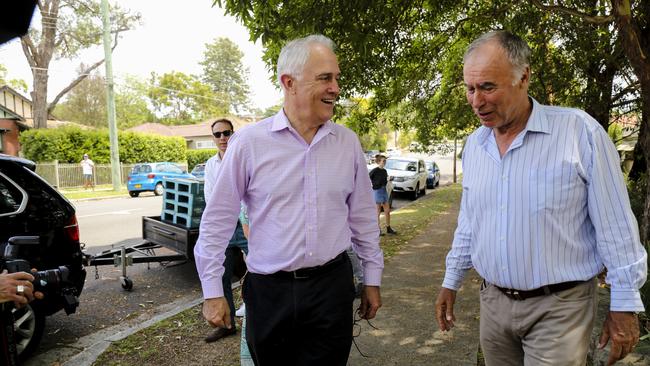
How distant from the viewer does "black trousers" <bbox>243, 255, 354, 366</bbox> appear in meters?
2.23

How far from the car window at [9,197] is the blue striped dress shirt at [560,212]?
12.6ft

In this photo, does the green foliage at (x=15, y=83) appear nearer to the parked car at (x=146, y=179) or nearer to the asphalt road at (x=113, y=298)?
the parked car at (x=146, y=179)

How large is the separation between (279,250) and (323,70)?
0.89 metres

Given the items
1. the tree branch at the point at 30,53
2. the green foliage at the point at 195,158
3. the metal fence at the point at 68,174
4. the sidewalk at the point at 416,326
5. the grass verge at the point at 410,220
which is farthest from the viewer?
the green foliage at the point at 195,158

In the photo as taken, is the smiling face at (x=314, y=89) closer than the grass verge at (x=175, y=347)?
Yes

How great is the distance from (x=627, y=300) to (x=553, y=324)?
300 millimetres

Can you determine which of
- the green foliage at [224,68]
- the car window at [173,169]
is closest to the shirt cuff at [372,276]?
the car window at [173,169]

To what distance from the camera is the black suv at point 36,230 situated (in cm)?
392

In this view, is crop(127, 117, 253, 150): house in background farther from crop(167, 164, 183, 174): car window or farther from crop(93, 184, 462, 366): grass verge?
crop(93, 184, 462, 366): grass verge

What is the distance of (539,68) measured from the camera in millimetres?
8109

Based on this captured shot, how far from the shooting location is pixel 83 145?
25.9m

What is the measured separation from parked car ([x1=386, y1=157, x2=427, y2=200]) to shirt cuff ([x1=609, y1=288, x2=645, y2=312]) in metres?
17.6

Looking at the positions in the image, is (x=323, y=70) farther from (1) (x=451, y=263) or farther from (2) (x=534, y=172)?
(1) (x=451, y=263)

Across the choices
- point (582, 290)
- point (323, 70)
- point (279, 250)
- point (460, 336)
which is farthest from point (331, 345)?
point (460, 336)
